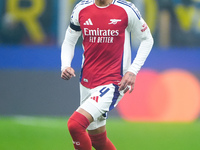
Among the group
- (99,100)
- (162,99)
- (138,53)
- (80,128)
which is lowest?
(162,99)

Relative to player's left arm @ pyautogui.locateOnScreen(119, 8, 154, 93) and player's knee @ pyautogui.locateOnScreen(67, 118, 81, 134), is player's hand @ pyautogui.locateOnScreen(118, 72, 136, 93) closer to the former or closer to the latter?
player's left arm @ pyautogui.locateOnScreen(119, 8, 154, 93)

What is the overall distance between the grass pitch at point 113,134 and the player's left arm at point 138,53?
9.28 feet

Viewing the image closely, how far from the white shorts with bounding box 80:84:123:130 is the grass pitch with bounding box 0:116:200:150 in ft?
8.11

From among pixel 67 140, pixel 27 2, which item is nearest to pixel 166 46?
pixel 27 2

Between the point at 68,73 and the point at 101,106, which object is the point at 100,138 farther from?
the point at 68,73

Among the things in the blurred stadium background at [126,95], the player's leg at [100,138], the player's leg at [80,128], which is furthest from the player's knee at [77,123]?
the blurred stadium background at [126,95]

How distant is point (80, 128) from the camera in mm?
5832

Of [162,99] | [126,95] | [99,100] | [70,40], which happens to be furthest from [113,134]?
[99,100]

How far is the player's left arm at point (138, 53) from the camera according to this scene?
19.9 ft

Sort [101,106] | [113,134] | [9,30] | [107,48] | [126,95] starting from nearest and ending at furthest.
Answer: [101,106] → [107,48] → [113,134] → [126,95] → [9,30]

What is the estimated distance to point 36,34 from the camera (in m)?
14.3

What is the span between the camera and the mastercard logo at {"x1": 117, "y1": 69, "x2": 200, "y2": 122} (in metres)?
12.7

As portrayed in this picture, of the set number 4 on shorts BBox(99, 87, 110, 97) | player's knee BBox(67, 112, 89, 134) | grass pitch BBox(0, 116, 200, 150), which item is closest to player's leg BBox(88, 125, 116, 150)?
number 4 on shorts BBox(99, 87, 110, 97)

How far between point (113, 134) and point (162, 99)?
2.64 m
